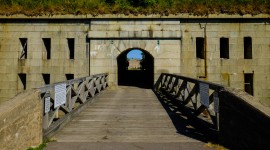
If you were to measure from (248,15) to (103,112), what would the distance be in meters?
11.0

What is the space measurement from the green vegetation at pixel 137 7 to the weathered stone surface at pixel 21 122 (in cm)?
1136

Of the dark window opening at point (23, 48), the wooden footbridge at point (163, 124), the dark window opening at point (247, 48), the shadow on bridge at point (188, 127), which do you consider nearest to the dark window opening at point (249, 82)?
the dark window opening at point (247, 48)

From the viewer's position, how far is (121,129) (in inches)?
244

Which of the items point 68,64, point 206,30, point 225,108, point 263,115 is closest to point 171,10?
point 206,30

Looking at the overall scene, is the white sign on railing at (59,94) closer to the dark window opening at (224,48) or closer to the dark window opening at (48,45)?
the dark window opening at (48,45)

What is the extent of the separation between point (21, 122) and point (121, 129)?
2.62 m

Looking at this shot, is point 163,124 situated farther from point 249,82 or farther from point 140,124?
point 249,82

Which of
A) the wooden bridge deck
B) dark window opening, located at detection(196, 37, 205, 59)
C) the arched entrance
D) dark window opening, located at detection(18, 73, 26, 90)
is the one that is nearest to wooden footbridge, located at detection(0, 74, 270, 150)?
the wooden bridge deck

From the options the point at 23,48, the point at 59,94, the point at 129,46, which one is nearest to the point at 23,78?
the point at 23,48

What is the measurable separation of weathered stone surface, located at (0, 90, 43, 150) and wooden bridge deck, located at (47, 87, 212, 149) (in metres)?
0.48

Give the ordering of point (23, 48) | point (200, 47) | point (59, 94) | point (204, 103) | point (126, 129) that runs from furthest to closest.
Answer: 1. point (200, 47)
2. point (23, 48)
3. point (126, 129)
4. point (59, 94)
5. point (204, 103)

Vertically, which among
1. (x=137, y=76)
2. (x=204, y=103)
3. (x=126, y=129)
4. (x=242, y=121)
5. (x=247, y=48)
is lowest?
(x=126, y=129)

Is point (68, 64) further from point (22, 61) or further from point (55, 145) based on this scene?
point (55, 145)

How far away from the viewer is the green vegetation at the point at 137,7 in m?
15.1
